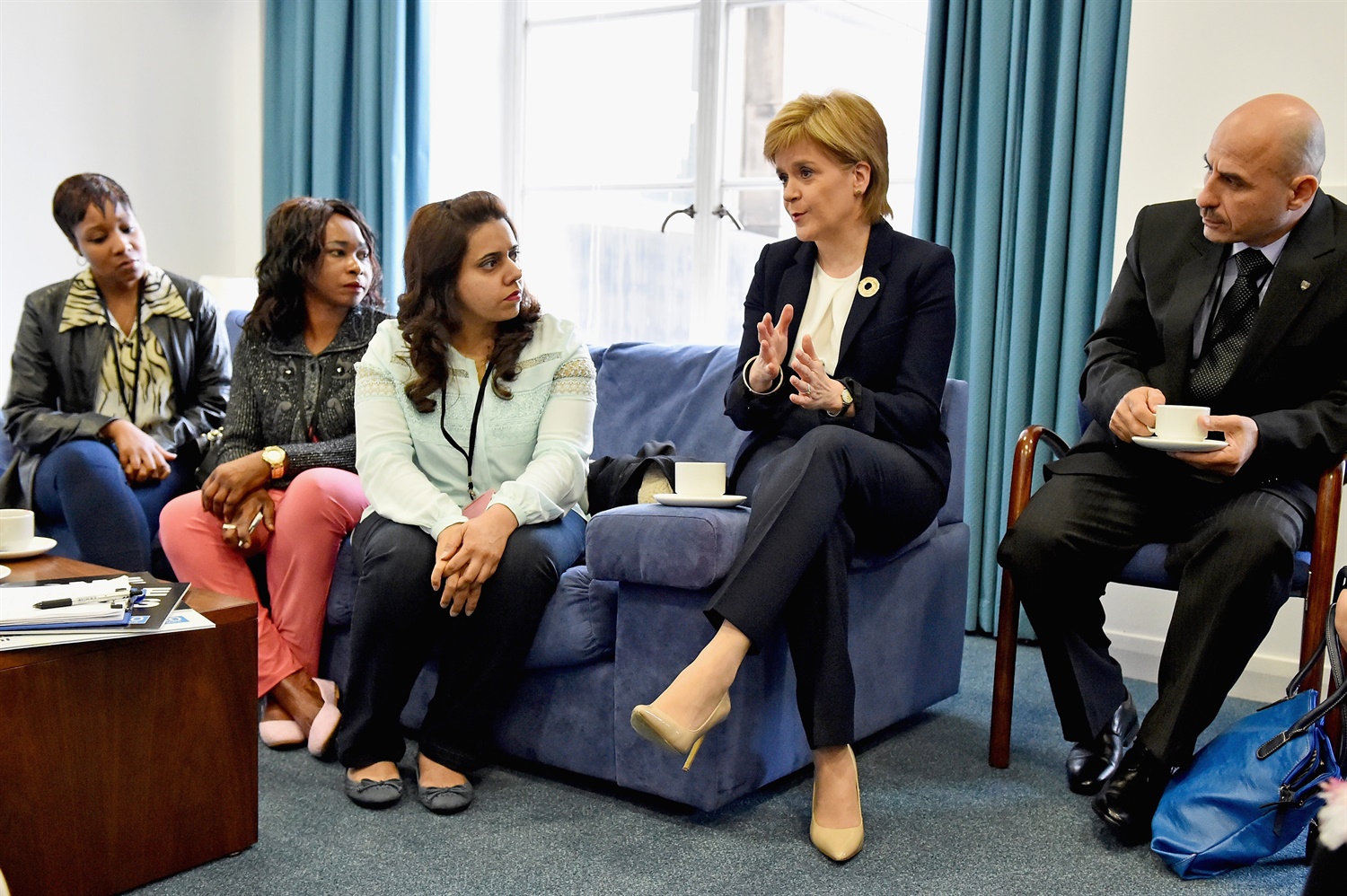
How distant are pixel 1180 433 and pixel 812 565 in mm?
Result: 635

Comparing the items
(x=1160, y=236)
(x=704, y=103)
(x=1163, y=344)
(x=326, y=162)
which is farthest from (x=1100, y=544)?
(x=326, y=162)

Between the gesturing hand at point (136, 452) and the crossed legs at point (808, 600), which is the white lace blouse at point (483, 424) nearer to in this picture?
the crossed legs at point (808, 600)

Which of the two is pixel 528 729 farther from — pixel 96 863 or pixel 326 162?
pixel 326 162

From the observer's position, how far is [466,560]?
6.39ft

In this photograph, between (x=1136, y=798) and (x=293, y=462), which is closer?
(x=1136, y=798)

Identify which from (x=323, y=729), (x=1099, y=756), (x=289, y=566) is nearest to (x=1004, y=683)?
(x=1099, y=756)

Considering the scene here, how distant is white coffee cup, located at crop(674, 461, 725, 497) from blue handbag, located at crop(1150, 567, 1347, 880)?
83cm

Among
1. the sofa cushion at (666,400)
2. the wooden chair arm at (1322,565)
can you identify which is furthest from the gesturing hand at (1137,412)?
the sofa cushion at (666,400)

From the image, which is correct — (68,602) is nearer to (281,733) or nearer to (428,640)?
(428,640)

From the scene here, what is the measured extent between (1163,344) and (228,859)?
1783 millimetres

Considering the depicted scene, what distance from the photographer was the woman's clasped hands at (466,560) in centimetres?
194

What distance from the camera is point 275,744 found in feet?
7.29

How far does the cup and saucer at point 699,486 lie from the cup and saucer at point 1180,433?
67cm

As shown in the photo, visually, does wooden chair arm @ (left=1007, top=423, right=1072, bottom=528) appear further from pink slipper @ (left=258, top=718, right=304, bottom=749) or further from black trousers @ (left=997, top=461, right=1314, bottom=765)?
pink slipper @ (left=258, top=718, right=304, bottom=749)
